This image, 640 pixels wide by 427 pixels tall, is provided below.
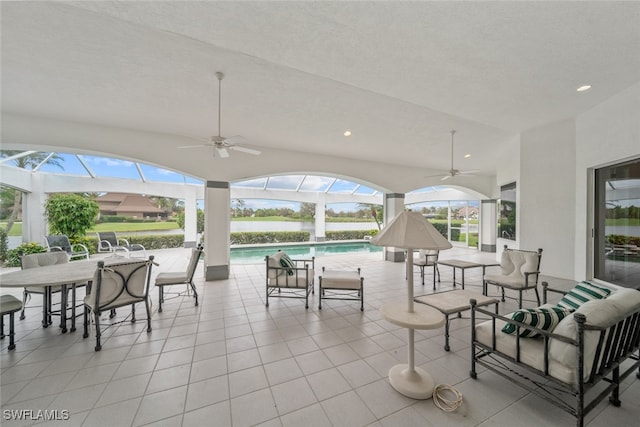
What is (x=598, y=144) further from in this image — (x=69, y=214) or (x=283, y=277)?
(x=69, y=214)

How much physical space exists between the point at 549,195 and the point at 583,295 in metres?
4.10

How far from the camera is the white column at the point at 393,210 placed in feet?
25.5

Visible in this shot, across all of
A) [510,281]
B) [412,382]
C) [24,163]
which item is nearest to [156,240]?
[24,163]

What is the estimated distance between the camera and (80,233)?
760 centimetres

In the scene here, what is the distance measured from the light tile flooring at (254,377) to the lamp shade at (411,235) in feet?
4.01

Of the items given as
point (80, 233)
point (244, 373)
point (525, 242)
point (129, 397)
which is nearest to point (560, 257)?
point (525, 242)

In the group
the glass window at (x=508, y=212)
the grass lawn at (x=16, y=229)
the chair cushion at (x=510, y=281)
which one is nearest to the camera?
the chair cushion at (x=510, y=281)

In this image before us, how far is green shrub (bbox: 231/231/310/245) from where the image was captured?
12.0 metres

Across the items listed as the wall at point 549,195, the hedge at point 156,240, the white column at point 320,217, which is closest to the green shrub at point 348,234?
the white column at point 320,217

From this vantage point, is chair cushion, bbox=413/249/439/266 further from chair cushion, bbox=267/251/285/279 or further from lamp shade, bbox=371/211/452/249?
lamp shade, bbox=371/211/452/249

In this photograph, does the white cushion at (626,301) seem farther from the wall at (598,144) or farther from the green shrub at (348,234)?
the green shrub at (348,234)

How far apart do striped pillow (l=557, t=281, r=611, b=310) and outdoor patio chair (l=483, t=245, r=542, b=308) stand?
1.38 metres

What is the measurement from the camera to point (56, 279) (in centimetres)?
263

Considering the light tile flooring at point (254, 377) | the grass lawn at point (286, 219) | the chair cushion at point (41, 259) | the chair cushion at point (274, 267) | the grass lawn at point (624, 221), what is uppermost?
the grass lawn at point (624, 221)
